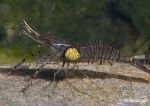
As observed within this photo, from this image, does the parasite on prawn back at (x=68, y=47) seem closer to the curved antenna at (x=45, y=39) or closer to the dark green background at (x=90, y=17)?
the curved antenna at (x=45, y=39)

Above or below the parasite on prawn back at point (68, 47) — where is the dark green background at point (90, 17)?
above

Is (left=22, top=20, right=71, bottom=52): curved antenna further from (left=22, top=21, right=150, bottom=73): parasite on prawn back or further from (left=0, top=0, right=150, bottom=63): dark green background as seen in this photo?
(left=0, top=0, right=150, bottom=63): dark green background

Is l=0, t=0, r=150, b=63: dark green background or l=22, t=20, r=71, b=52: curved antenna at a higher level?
l=0, t=0, r=150, b=63: dark green background

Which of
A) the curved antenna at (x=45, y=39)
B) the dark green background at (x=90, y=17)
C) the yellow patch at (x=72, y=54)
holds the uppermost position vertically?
the dark green background at (x=90, y=17)

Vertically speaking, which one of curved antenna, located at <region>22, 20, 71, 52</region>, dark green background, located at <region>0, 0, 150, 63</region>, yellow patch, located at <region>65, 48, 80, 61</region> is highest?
dark green background, located at <region>0, 0, 150, 63</region>

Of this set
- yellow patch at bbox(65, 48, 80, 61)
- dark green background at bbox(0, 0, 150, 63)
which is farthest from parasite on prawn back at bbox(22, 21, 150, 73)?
dark green background at bbox(0, 0, 150, 63)

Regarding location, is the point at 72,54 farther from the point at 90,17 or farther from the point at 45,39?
the point at 90,17

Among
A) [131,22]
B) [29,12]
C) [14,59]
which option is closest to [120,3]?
[131,22]

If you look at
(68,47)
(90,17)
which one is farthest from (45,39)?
(90,17)

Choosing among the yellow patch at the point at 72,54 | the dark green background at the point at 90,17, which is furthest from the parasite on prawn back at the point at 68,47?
the dark green background at the point at 90,17
